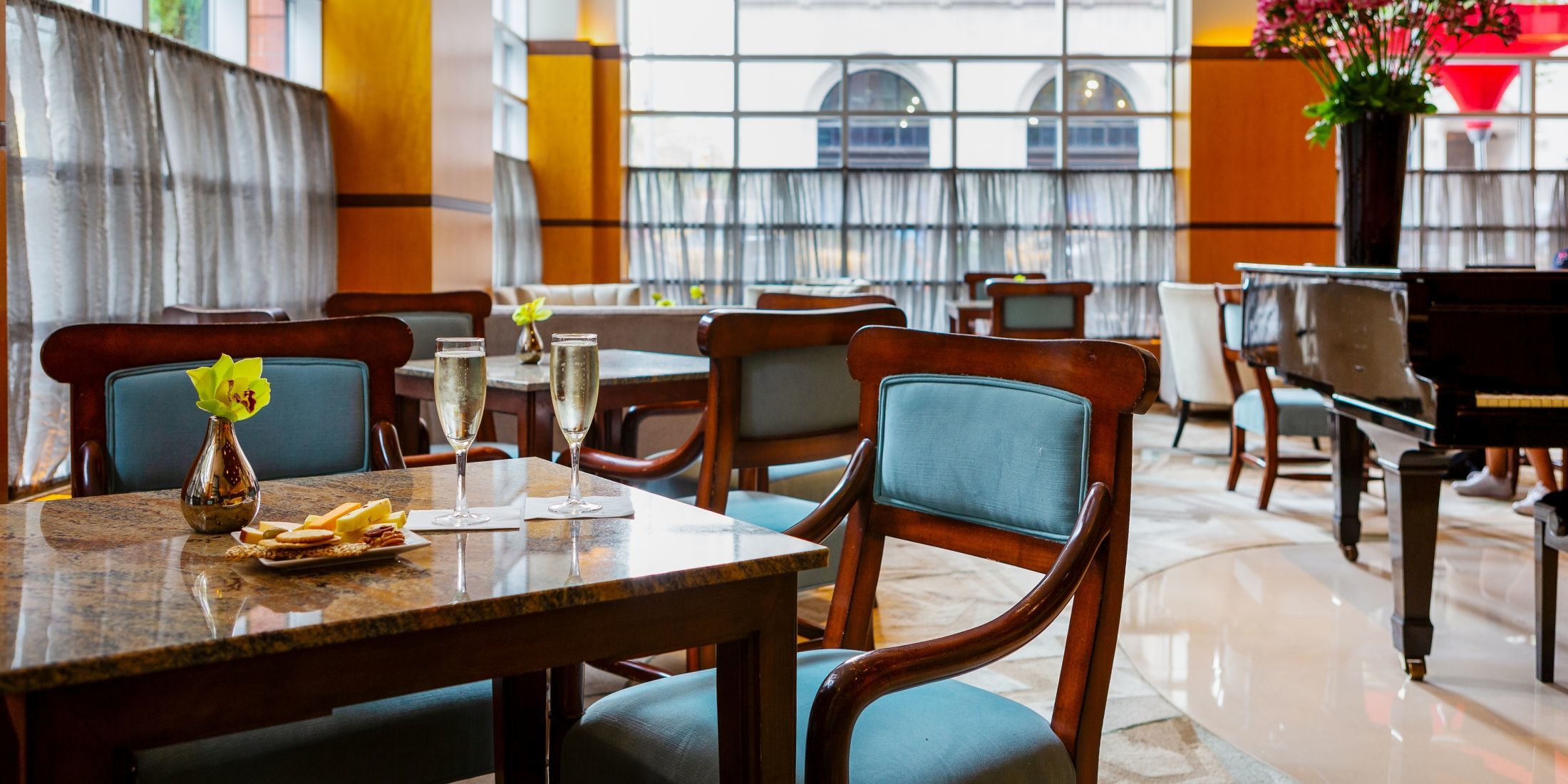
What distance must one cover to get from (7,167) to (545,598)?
358 cm

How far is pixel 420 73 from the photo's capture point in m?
6.13

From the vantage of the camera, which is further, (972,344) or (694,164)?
(694,164)

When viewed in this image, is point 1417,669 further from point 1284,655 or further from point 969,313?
point 969,313

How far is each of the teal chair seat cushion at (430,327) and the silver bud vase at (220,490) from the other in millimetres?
2436

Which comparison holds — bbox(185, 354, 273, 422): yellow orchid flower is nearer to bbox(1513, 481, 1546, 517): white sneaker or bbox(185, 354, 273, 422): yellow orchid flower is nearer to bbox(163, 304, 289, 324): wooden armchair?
bbox(163, 304, 289, 324): wooden armchair

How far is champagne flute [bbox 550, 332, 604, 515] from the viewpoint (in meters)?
1.27

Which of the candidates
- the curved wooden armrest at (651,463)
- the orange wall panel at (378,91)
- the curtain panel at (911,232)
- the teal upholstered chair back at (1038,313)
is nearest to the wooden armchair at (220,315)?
the curved wooden armrest at (651,463)

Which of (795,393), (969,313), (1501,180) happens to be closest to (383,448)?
(795,393)

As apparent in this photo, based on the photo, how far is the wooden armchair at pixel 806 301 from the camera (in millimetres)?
3816

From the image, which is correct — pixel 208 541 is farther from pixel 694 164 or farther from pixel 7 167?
pixel 694 164

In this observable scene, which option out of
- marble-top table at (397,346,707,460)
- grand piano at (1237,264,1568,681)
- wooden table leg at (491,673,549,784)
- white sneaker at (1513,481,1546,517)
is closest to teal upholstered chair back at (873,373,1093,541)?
wooden table leg at (491,673,549,784)

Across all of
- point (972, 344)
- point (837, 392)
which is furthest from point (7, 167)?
point (972, 344)

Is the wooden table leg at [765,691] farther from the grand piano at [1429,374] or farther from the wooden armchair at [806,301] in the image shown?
the wooden armchair at [806,301]

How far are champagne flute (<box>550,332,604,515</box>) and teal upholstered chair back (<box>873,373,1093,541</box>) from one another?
52 cm
